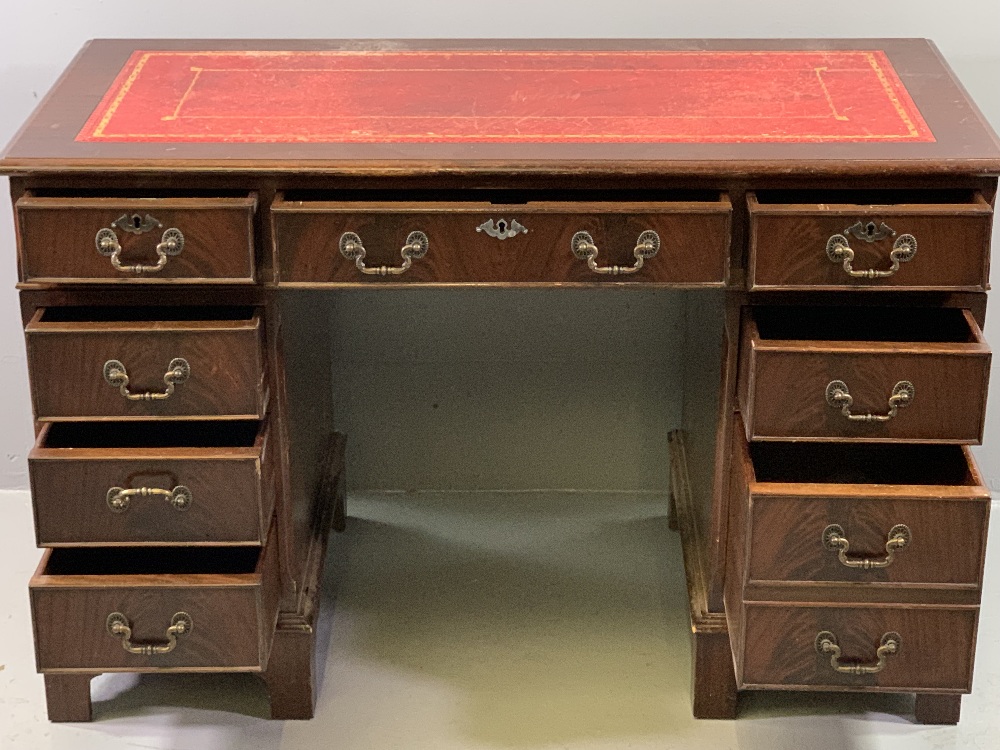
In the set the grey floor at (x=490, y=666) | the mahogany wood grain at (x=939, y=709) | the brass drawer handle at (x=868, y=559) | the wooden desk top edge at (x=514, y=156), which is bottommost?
the grey floor at (x=490, y=666)

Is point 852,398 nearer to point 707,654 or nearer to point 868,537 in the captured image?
point 868,537

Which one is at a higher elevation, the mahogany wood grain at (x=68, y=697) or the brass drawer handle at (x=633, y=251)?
the brass drawer handle at (x=633, y=251)

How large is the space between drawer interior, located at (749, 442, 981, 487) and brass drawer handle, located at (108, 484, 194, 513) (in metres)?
0.76

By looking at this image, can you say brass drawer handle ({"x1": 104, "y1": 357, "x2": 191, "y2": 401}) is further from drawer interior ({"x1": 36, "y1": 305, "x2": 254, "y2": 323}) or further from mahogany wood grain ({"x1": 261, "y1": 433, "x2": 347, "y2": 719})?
mahogany wood grain ({"x1": 261, "y1": 433, "x2": 347, "y2": 719})

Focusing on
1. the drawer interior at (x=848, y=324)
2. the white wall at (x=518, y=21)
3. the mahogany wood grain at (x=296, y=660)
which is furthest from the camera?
the white wall at (x=518, y=21)

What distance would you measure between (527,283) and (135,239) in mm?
478

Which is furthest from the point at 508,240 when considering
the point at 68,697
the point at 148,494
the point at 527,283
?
the point at 68,697

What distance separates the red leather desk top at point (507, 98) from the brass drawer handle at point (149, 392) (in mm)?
281

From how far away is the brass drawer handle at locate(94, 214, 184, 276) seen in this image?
2.06 m

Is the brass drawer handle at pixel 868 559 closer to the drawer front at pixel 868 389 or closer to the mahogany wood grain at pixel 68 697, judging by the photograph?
the drawer front at pixel 868 389

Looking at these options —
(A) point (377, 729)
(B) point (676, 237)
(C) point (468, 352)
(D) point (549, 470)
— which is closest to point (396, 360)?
(C) point (468, 352)

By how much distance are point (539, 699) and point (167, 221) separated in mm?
874

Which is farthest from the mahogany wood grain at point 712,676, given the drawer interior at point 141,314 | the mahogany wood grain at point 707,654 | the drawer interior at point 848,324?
the drawer interior at point 141,314

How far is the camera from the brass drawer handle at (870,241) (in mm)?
2053
